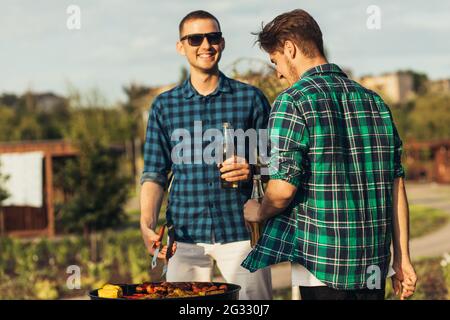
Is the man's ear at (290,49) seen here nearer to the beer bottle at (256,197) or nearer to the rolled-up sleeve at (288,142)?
the rolled-up sleeve at (288,142)

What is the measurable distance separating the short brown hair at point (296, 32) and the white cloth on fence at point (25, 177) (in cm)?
1596

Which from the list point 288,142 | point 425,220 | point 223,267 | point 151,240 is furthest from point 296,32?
point 425,220

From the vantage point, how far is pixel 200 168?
4.35m

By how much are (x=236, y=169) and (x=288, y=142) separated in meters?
0.57

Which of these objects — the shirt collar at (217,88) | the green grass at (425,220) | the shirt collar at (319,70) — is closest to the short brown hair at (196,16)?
the shirt collar at (217,88)

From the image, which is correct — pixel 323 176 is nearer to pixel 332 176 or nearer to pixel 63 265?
pixel 332 176

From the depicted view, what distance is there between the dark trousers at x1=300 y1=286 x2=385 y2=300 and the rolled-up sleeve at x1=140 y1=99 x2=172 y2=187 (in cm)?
136

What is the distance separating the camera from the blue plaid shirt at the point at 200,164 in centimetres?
433

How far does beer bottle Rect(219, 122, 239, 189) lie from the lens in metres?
3.78

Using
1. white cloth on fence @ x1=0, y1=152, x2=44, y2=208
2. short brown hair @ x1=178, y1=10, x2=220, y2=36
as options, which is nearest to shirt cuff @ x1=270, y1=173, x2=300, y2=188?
short brown hair @ x1=178, y1=10, x2=220, y2=36

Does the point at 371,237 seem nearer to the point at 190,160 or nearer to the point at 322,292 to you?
the point at 322,292

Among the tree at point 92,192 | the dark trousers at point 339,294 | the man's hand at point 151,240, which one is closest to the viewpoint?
the dark trousers at point 339,294

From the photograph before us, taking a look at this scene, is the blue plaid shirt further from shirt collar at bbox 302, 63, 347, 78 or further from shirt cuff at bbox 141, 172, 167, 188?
shirt collar at bbox 302, 63, 347, 78
